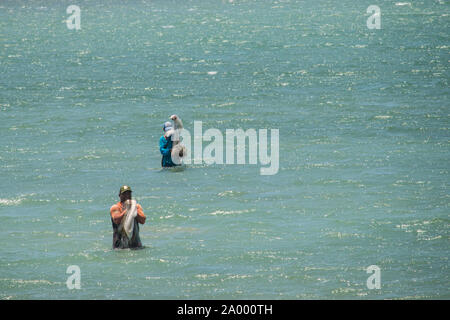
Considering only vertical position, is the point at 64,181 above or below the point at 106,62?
below

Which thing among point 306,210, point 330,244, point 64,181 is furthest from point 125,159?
point 330,244

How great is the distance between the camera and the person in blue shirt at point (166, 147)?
987 inches

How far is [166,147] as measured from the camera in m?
25.7

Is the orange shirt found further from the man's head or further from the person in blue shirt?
the person in blue shirt

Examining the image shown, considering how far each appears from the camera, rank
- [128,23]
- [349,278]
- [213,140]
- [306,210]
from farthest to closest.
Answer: [128,23] → [213,140] → [306,210] → [349,278]

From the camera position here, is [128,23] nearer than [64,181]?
No

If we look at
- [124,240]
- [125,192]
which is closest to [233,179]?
[124,240]

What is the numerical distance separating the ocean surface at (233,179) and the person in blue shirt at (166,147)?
27 centimetres

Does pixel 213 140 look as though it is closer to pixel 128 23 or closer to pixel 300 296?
pixel 300 296

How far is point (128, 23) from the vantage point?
11838 centimetres

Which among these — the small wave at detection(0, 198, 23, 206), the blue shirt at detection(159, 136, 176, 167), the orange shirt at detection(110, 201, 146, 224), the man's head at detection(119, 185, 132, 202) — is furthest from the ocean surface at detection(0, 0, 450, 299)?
the man's head at detection(119, 185, 132, 202)

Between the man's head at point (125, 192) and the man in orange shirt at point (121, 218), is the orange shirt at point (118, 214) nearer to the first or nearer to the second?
the man in orange shirt at point (121, 218)

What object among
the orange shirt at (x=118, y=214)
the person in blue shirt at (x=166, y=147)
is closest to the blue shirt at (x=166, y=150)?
the person in blue shirt at (x=166, y=147)
